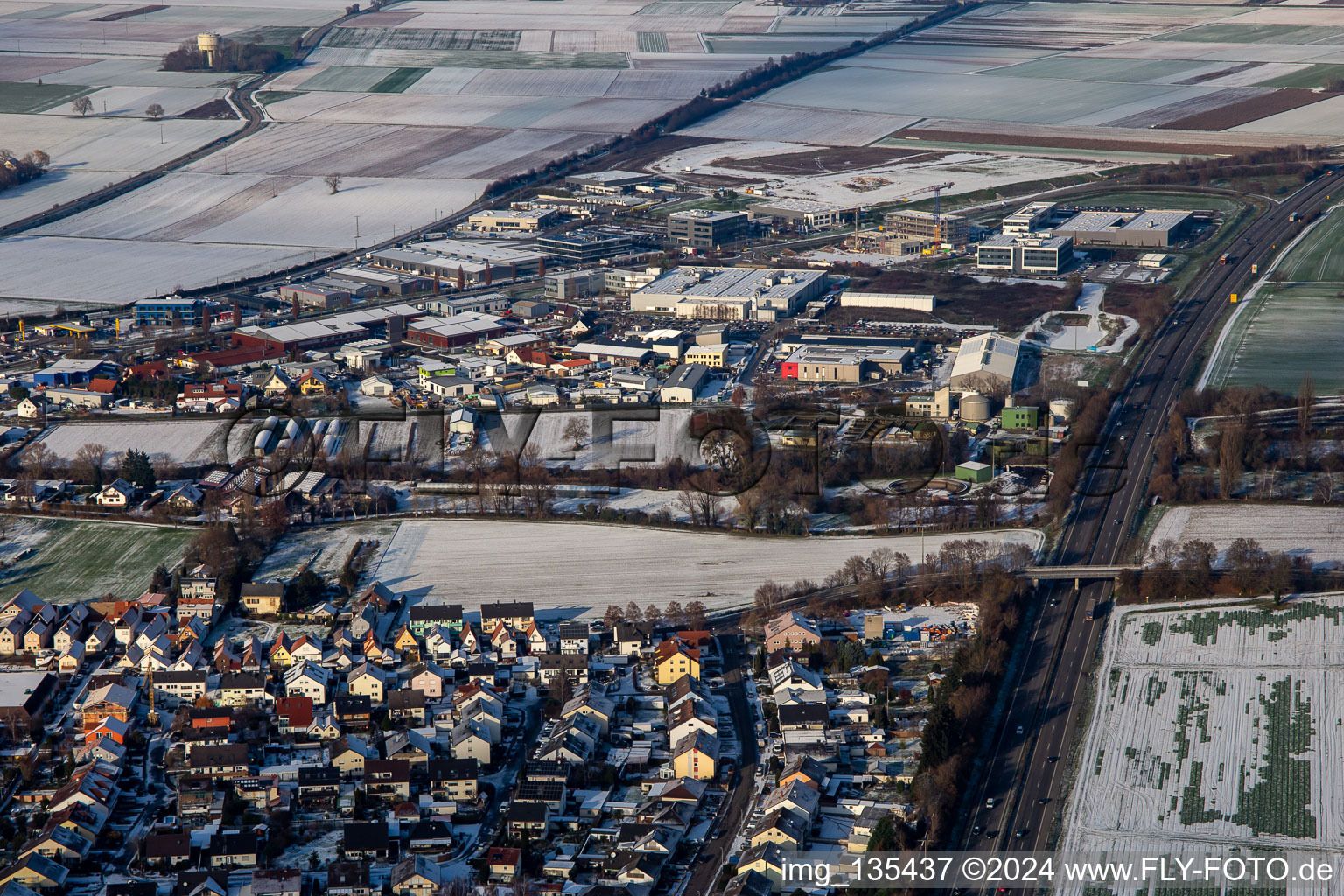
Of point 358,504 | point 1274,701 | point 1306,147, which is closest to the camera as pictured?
point 1274,701

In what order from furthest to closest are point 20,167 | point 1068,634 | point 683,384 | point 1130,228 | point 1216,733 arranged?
point 20,167, point 1130,228, point 683,384, point 1068,634, point 1216,733

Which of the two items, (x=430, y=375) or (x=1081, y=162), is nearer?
(x=430, y=375)

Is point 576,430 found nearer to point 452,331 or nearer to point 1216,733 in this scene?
point 452,331

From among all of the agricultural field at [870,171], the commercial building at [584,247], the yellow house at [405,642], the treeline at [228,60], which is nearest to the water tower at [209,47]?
the treeline at [228,60]

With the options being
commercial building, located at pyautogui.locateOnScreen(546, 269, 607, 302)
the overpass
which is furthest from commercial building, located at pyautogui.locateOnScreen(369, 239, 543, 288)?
the overpass

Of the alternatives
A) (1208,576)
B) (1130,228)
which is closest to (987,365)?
(1208,576)

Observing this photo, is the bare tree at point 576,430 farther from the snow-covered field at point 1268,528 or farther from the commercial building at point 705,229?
the commercial building at point 705,229

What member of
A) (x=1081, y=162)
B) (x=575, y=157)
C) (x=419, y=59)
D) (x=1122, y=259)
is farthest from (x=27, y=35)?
(x=1122, y=259)

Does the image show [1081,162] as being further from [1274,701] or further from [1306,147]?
[1274,701]

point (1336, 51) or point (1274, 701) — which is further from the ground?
point (1336, 51)
